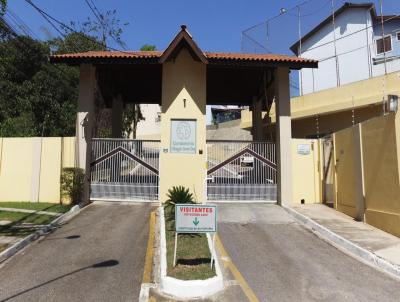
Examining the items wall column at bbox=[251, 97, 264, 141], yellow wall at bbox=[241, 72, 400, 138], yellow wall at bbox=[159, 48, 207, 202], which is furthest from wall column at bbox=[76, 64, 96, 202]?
yellow wall at bbox=[241, 72, 400, 138]

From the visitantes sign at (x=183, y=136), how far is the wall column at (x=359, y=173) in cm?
576

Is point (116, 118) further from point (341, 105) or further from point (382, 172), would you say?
point (382, 172)

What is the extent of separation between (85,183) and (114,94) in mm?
6292

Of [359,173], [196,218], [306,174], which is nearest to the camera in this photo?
[196,218]

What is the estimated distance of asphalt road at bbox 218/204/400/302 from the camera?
265 inches

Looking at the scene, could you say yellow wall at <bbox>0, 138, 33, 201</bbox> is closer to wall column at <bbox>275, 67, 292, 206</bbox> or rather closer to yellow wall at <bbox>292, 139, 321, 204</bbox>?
wall column at <bbox>275, 67, 292, 206</bbox>

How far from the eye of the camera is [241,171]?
15562 mm

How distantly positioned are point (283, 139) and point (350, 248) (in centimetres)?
655

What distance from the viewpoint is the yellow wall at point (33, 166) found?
49.3 ft

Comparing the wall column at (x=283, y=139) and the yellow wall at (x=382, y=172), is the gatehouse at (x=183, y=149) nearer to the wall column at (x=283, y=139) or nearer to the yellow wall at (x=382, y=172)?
the wall column at (x=283, y=139)

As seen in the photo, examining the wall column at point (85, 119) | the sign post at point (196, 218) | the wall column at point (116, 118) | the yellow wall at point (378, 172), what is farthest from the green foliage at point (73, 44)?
the sign post at point (196, 218)

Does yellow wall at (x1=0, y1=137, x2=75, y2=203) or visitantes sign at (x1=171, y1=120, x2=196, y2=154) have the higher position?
visitantes sign at (x1=171, y1=120, x2=196, y2=154)

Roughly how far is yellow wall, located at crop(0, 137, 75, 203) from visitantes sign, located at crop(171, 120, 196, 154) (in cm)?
379

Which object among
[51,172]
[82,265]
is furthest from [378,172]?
[51,172]
